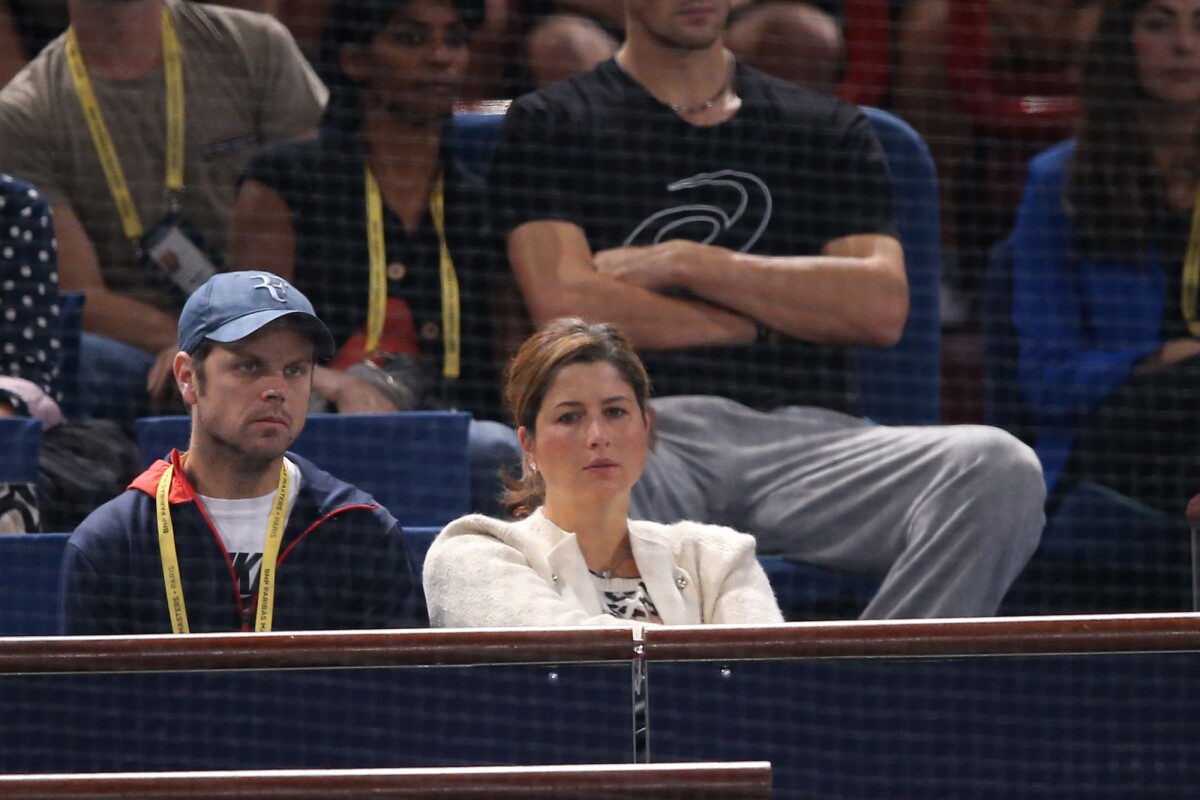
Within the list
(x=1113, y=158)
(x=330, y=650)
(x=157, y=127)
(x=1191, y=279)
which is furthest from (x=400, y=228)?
(x=330, y=650)

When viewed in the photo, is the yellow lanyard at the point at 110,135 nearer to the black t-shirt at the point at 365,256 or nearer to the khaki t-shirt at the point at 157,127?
the khaki t-shirt at the point at 157,127

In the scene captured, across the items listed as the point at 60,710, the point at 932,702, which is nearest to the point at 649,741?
the point at 932,702

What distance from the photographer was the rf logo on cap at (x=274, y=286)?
2.18m

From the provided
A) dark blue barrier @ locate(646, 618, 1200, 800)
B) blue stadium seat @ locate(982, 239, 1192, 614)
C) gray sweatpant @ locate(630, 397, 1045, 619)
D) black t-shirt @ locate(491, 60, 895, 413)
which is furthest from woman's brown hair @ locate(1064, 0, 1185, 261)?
dark blue barrier @ locate(646, 618, 1200, 800)

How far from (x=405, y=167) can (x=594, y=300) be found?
1.52ft

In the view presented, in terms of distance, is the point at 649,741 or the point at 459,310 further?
the point at 459,310

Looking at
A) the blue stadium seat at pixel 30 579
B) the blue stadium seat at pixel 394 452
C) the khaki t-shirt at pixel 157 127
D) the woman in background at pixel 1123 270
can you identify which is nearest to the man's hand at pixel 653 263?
the blue stadium seat at pixel 394 452

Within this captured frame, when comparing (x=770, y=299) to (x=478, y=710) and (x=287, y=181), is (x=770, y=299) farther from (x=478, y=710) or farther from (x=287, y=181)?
(x=478, y=710)

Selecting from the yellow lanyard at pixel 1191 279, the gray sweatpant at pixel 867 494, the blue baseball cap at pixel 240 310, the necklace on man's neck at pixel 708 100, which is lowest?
→ the gray sweatpant at pixel 867 494

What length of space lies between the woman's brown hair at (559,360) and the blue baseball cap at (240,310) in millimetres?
260

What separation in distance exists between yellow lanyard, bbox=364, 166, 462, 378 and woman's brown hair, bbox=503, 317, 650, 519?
71 centimetres

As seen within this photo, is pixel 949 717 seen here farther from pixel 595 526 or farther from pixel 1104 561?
pixel 1104 561

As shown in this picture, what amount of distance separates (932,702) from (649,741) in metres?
0.27

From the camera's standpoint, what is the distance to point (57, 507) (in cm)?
270
